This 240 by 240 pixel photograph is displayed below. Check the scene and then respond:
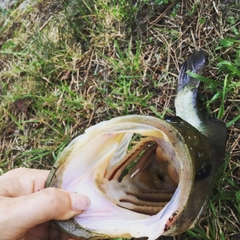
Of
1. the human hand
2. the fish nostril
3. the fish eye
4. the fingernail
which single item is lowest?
the fish nostril

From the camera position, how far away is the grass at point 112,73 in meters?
2.61

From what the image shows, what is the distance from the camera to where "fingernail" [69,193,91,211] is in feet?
6.32

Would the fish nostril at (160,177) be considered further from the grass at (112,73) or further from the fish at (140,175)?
the grass at (112,73)

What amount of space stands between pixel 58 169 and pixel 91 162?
16 centimetres

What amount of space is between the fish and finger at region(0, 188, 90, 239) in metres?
0.06

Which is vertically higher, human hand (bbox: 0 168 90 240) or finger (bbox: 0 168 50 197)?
human hand (bbox: 0 168 90 240)

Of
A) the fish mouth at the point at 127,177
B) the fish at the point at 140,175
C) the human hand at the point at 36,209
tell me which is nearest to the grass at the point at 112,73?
the fish at the point at 140,175

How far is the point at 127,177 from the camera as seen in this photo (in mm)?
2256

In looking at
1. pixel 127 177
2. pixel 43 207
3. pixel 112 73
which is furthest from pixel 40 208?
pixel 112 73

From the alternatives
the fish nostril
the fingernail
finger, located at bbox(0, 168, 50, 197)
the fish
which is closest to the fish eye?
the fish

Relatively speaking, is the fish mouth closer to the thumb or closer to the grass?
the thumb

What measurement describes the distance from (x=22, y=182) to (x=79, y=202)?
568mm

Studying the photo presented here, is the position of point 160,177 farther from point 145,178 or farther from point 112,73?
point 112,73

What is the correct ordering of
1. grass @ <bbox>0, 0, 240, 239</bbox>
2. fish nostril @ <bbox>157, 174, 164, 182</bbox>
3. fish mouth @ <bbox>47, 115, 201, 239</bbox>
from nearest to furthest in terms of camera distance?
fish mouth @ <bbox>47, 115, 201, 239</bbox> → fish nostril @ <bbox>157, 174, 164, 182</bbox> → grass @ <bbox>0, 0, 240, 239</bbox>
